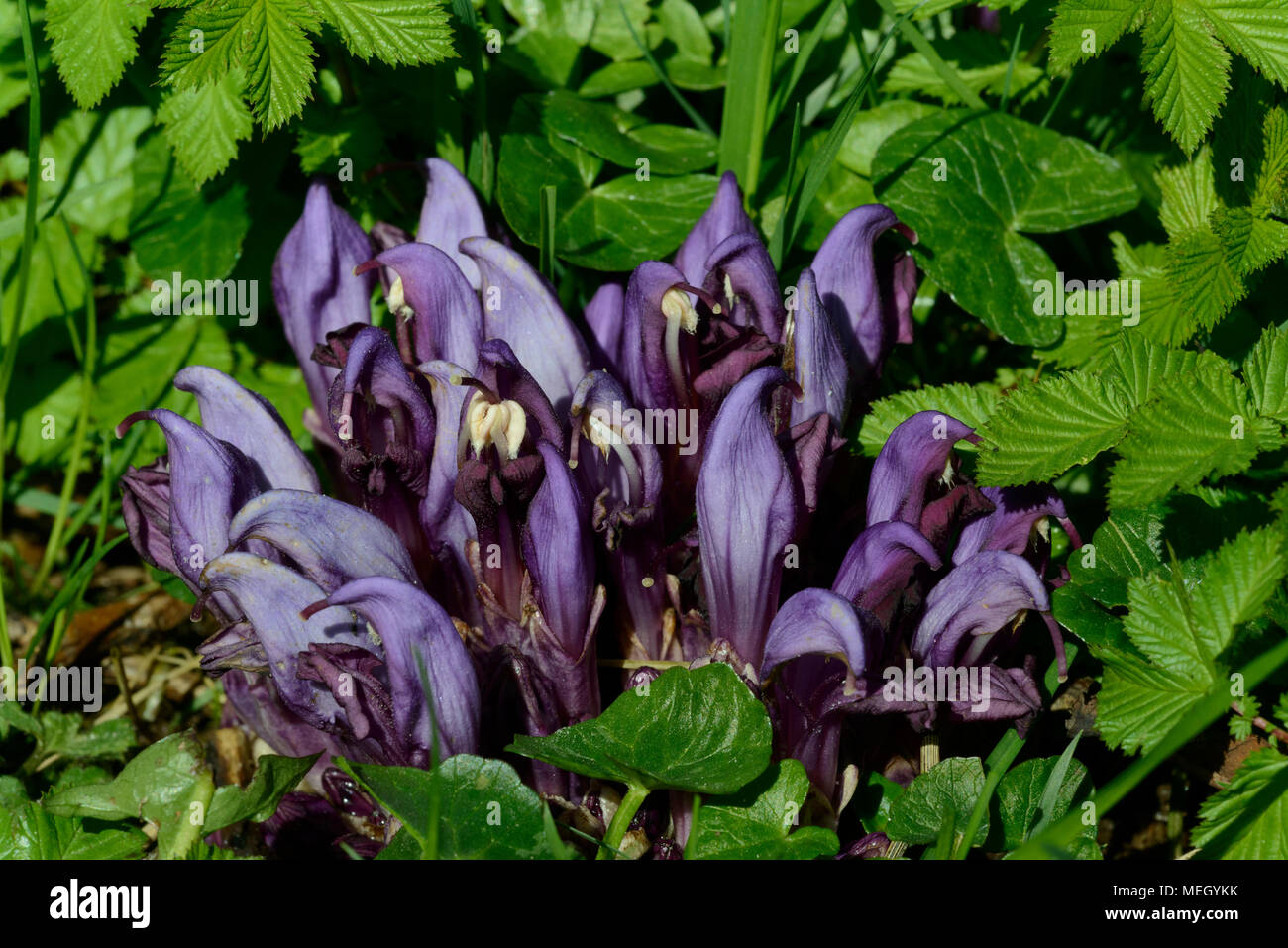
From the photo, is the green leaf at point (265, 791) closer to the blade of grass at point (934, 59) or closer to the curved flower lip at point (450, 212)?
the curved flower lip at point (450, 212)

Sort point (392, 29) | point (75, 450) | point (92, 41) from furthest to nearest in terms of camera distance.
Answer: point (75, 450)
point (92, 41)
point (392, 29)

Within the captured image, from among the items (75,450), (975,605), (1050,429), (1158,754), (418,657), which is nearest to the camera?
(1158,754)

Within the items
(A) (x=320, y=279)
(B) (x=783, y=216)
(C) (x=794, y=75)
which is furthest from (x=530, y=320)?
(C) (x=794, y=75)

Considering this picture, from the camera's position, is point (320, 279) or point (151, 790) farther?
point (320, 279)

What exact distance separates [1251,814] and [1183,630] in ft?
1.16

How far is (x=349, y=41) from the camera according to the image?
2.82 metres

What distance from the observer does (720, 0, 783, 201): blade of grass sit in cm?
309

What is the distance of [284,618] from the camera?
7.85ft

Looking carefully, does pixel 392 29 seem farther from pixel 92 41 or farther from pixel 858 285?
pixel 858 285

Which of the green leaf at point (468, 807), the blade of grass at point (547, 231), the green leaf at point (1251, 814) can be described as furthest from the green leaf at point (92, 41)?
the green leaf at point (1251, 814)

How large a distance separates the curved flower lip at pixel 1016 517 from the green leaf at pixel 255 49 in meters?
1.73

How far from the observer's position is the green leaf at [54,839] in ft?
8.02
